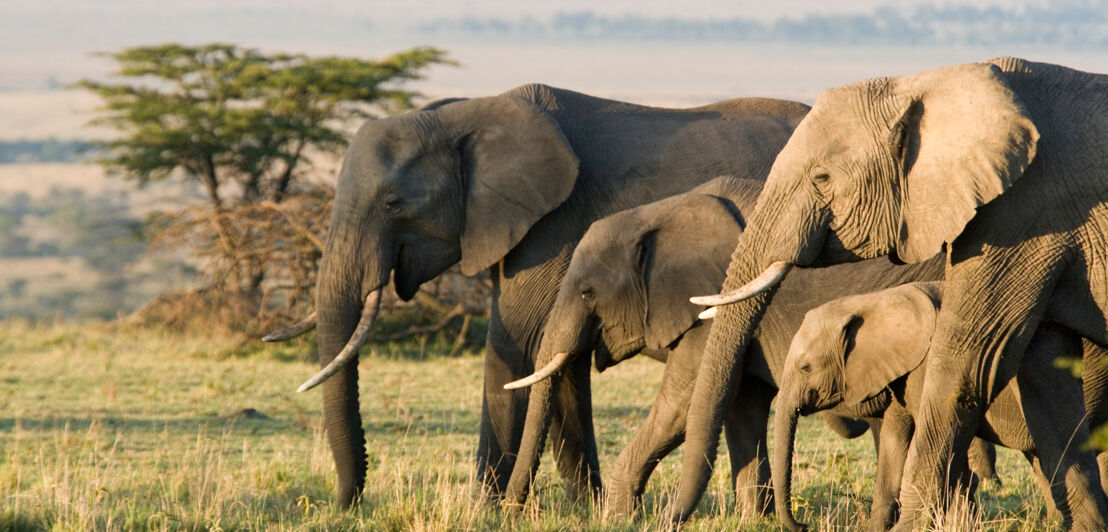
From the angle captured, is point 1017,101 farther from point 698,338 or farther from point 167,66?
point 167,66

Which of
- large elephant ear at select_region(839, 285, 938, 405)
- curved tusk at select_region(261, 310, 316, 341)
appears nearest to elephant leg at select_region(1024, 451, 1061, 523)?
large elephant ear at select_region(839, 285, 938, 405)

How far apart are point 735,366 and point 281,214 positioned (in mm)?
11070

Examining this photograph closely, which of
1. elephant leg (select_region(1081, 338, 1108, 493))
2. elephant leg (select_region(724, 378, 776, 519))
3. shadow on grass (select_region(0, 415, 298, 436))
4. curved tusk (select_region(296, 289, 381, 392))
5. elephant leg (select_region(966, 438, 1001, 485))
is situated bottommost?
shadow on grass (select_region(0, 415, 298, 436))

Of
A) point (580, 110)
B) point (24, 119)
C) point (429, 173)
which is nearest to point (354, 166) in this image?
point (429, 173)

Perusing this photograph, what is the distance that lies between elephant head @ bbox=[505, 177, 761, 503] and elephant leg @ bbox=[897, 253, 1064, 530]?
1.52 metres

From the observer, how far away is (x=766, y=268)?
5840mm

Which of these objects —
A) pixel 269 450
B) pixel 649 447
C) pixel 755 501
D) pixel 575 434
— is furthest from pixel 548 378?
pixel 269 450

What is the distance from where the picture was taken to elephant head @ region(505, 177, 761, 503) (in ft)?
23.5

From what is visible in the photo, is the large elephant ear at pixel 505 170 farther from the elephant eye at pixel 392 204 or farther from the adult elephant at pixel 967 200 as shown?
the adult elephant at pixel 967 200

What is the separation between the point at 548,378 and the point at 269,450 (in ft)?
11.9

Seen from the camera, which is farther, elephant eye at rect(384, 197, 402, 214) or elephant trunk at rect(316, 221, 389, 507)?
elephant eye at rect(384, 197, 402, 214)

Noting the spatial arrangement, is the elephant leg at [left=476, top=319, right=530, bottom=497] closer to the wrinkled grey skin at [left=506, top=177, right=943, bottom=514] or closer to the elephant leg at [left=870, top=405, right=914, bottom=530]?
the wrinkled grey skin at [left=506, top=177, right=943, bottom=514]

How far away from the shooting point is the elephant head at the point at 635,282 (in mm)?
7168

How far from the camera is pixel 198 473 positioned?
326 inches
